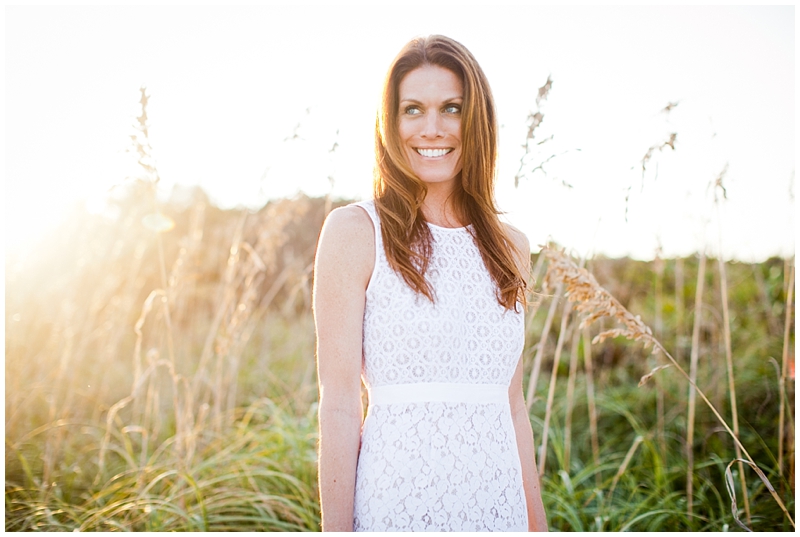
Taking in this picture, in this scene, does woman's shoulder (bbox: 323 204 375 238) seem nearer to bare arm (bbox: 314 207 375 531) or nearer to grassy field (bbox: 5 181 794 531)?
bare arm (bbox: 314 207 375 531)

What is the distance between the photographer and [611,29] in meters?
2.44

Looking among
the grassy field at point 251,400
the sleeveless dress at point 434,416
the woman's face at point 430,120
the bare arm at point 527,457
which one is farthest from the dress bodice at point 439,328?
the grassy field at point 251,400

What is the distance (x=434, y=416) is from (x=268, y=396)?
2513 mm

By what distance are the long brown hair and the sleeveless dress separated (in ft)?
0.29

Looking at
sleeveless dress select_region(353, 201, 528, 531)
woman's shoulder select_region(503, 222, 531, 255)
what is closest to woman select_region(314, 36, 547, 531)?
sleeveless dress select_region(353, 201, 528, 531)

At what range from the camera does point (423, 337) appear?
144cm

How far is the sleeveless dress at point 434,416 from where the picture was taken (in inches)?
54.3

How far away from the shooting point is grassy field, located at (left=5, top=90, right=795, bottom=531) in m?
2.16

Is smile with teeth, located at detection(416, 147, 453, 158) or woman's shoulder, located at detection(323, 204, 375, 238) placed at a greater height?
smile with teeth, located at detection(416, 147, 453, 158)

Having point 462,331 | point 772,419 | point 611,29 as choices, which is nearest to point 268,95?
point 611,29

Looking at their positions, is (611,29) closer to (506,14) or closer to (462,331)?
(506,14)

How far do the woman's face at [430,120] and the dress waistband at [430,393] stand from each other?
60cm

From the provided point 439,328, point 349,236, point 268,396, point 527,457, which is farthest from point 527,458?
point 268,396

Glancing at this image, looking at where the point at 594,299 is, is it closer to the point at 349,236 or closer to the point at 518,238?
the point at 518,238
